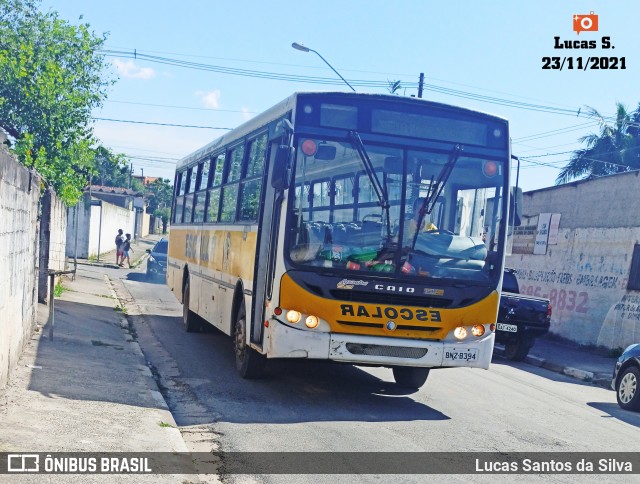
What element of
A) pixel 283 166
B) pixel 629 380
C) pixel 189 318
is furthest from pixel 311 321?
pixel 189 318

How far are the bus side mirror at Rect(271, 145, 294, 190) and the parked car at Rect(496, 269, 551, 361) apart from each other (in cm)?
938

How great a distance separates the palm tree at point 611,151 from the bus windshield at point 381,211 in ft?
95.8

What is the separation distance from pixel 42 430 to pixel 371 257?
3.99 m

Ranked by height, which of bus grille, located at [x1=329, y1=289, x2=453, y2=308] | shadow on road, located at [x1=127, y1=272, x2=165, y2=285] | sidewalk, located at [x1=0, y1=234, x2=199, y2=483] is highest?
bus grille, located at [x1=329, y1=289, x2=453, y2=308]

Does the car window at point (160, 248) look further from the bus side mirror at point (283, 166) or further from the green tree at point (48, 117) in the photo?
the bus side mirror at point (283, 166)

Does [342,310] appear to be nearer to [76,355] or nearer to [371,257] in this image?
[371,257]

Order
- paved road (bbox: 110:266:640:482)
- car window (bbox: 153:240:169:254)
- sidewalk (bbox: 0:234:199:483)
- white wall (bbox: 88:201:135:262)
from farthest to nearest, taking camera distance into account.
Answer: white wall (bbox: 88:201:135:262) < car window (bbox: 153:240:169:254) < paved road (bbox: 110:266:640:482) < sidewalk (bbox: 0:234:199:483)

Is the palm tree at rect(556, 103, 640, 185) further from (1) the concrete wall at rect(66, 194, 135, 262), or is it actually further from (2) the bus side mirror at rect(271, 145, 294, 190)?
(2) the bus side mirror at rect(271, 145, 294, 190)

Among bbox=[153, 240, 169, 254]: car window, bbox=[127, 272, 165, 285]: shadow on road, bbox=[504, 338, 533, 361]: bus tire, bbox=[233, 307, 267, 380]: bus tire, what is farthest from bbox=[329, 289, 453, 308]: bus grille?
bbox=[153, 240, 169, 254]: car window

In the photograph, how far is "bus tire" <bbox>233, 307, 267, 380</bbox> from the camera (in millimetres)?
10633

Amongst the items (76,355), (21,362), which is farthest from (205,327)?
(21,362)

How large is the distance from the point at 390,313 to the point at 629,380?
15.6 feet

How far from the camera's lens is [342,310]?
923 cm

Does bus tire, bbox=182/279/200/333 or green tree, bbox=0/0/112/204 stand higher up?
green tree, bbox=0/0/112/204
